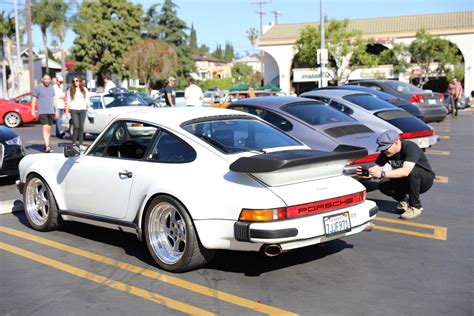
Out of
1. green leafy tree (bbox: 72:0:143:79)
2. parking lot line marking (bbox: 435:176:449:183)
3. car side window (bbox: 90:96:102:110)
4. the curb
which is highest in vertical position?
green leafy tree (bbox: 72:0:143:79)

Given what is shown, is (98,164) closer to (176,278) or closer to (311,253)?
(176,278)

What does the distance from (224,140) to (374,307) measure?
203 cm

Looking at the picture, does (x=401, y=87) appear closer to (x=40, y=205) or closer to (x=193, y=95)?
(x=193, y=95)

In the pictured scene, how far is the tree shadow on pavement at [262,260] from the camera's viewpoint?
5.20 meters

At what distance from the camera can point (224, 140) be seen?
537 cm

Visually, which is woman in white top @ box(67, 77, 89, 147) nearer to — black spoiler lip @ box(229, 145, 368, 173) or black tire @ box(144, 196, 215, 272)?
black tire @ box(144, 196, 215, 272)

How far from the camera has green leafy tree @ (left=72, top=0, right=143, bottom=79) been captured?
6216 cm

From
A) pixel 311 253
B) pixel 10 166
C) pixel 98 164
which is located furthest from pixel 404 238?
pixel 10 166

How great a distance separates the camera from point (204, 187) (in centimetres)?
479

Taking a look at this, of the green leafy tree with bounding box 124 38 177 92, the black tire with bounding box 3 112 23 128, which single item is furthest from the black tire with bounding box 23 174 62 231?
the green leafy tree with bounding box 124 38 177 92

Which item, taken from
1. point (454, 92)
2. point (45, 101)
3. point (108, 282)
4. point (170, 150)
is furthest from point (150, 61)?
point (108, 282)

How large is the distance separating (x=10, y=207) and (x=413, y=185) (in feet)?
16.9

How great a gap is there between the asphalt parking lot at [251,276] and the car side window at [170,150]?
99cm

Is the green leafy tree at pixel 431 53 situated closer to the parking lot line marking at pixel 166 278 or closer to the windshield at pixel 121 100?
the windshield at pixel 121 100
